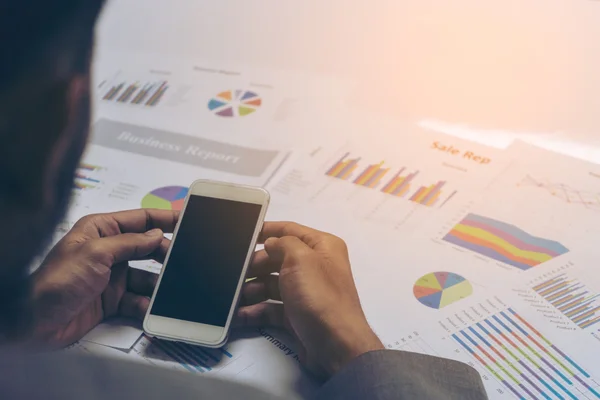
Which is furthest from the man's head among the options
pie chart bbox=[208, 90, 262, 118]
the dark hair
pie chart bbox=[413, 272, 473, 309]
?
pie chart bbox=[208, 90, 262, 118]

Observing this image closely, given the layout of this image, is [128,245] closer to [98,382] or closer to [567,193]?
Result: [98,382]

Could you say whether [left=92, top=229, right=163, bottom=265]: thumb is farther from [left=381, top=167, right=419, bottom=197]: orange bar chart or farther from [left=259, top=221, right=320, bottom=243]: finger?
[left=381, top=167, right=419, bottom=197]: orange bar chart

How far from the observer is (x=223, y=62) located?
1.05m

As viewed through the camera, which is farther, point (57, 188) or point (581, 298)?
point (581, 298)

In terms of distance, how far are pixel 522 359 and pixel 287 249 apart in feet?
0.76

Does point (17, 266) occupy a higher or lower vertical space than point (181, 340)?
higher

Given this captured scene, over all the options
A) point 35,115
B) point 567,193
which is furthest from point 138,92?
point 35,115

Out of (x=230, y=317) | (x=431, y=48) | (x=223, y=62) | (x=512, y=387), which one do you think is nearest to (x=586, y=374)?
(x=512, y=387)

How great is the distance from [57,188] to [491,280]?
45cm

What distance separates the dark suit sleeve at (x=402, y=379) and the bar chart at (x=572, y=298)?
0.48 feet

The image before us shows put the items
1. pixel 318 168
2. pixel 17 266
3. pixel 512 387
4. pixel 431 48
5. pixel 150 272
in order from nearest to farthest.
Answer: pixel 17 266 → pixel 512 387 → pixel 150 272 → pixel 318 168 → pixel 431 48

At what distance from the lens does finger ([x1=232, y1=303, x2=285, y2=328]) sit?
634 mm

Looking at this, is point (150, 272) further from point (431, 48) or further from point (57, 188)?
point (431, 48)

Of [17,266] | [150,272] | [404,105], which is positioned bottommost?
[150,272]
